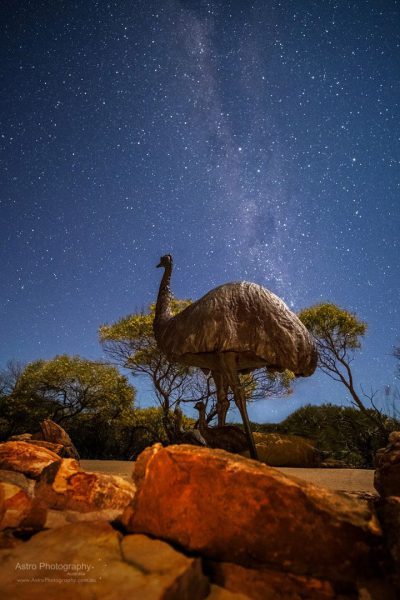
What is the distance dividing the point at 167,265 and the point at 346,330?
352 inches

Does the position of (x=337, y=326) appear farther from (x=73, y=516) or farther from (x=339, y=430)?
(x=73, y=516)

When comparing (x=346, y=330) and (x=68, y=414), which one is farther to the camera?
(x=346, y=330)

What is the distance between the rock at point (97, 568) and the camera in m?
1.11

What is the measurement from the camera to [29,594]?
112 cm


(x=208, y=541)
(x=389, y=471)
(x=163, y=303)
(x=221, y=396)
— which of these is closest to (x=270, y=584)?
(x=208, y=541)

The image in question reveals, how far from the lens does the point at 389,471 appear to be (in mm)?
2635

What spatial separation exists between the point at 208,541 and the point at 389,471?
6.60 feet

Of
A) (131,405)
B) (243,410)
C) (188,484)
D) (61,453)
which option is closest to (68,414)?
(131,405)

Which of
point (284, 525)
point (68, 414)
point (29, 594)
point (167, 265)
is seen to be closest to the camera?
point (29, 594)

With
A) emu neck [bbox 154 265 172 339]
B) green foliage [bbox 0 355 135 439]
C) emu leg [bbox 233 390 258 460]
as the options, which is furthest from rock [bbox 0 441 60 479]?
green foliage [bbox 0 355 135 439]

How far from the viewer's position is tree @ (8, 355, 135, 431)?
437 inches

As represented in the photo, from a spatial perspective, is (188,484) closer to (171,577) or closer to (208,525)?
(208,525)

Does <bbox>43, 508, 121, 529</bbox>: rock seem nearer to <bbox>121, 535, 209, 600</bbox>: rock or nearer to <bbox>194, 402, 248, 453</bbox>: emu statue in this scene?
<bbox>121, 535, 209, 600</bbox>: rock

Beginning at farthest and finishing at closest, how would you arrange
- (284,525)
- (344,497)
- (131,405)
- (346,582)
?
(131,405)
(344,497)
(284,525)
(346,582)
